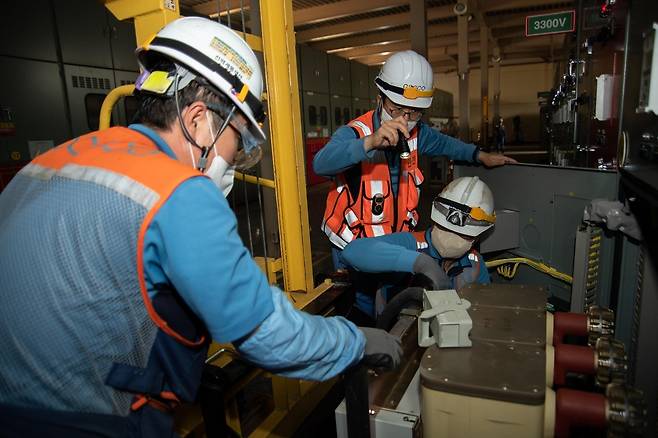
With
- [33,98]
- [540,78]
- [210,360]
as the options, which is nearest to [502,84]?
[540,78]

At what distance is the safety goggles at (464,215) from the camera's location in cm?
214

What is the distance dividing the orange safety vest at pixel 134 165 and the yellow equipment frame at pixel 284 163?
0.78m

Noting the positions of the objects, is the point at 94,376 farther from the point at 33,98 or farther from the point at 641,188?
the point at 33,98

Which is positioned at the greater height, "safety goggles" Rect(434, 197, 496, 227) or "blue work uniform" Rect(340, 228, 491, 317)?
"safety goggles" Rect(434, 197, 496, 227)

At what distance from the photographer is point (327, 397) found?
239 centimetres

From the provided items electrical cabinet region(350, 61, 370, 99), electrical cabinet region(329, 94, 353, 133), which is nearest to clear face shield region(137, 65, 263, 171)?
electrical cabinet region(329, 94, 353, 133)

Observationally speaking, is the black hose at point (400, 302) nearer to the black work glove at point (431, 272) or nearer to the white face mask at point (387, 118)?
the black work glove at point (431, 272)

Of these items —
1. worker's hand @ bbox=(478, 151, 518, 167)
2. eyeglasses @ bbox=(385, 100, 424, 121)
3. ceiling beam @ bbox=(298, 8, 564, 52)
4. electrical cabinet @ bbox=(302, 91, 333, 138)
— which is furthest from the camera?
ceiling beam @ bbox=(298, 8, 564, 52)

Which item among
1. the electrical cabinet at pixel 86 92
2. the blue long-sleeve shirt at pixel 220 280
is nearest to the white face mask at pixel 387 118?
the blue long-sleeve shirt at pixel 220 280

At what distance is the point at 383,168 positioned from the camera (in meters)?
2.49

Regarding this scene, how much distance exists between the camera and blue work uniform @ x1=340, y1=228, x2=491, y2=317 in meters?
2.01

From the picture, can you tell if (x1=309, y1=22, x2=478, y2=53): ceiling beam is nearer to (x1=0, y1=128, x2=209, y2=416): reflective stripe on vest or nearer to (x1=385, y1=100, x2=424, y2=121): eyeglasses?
(x1=385, y1=100, x2=424, y2=121): eyeglasses

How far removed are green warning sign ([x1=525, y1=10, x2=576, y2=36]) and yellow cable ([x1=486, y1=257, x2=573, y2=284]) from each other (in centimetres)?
301

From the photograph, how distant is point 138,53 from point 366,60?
16281mm
